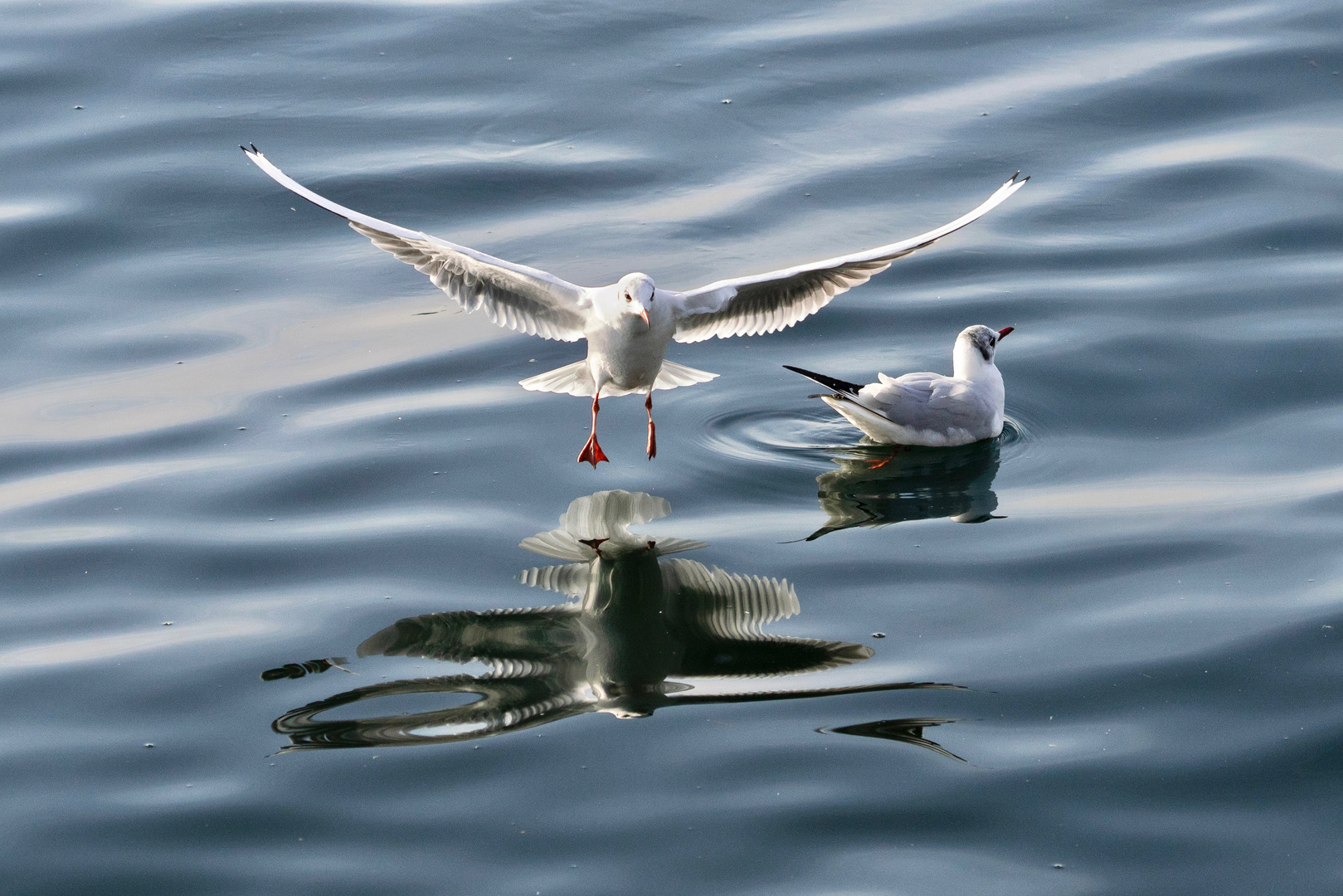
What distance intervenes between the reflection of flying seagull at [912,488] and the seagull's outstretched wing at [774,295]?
3.01 ft

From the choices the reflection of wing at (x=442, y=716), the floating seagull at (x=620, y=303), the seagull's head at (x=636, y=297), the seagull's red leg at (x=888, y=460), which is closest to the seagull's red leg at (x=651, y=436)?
the floating seagull at (x=620, y=303)

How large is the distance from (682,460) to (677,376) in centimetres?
59

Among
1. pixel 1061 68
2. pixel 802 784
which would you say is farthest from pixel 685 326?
pixel 1061 68

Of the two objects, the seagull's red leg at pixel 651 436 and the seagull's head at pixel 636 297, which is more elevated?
the seagull's head at pixel 636 297

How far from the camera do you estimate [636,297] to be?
24.3 feet

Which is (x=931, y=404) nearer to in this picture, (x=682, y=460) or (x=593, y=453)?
(x=682, y=460)

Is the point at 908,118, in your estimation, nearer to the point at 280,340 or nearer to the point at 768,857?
the point at 280,340

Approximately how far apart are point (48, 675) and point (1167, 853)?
4310mm

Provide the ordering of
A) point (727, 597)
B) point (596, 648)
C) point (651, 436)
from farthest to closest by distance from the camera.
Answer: point (651, 436), point (727, 597), point (596, 648)

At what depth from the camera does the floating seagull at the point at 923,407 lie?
7.81m

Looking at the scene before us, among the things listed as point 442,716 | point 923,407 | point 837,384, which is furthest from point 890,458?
point 442,716

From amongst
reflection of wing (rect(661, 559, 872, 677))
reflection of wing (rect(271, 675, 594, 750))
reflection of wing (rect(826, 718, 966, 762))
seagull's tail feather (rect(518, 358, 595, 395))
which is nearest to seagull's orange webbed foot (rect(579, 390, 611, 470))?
seagull's tail feather (rect(518, 358, 595, 395))

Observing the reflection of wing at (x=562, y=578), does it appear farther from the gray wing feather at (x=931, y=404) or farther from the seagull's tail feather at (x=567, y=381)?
the gray wing feather at (x=931, y=404)

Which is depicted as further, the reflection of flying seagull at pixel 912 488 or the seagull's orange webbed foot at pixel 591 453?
the seagull's orange webbed foot at pixel 591 453
